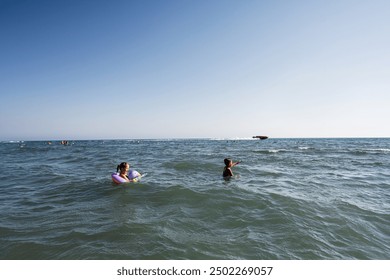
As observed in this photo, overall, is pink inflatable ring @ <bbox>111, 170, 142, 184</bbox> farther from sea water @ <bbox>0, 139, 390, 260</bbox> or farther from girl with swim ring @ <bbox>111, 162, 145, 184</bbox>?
sea water @ <bbox>0, 139, 390, 260</bbox>

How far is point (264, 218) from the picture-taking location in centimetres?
600

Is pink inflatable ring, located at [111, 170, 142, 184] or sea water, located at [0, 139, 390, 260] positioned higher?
pink inflatable ring, located at [111, 170, 142, 184]

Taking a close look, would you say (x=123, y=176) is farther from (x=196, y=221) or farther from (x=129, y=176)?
(x=196, y=221)

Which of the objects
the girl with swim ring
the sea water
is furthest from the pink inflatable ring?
the sea water

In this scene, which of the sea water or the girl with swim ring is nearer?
the sea water

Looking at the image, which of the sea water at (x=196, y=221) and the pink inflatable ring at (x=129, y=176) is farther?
the pink inflatable ring at (x=129, y=176)

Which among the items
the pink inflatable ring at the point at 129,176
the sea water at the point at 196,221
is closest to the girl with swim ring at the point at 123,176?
the pink inflatable ring at the point at 129,176

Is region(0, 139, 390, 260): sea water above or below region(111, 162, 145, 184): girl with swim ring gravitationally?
below

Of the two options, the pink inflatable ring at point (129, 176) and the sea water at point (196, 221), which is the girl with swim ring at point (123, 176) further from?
the sea water at point (196, 221)

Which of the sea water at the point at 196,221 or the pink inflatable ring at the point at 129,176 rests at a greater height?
the pink inflatable ring at the point at 129,176

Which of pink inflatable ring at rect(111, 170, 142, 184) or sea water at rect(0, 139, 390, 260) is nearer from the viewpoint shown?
sea water at rect(0, 139, 390, 260)
